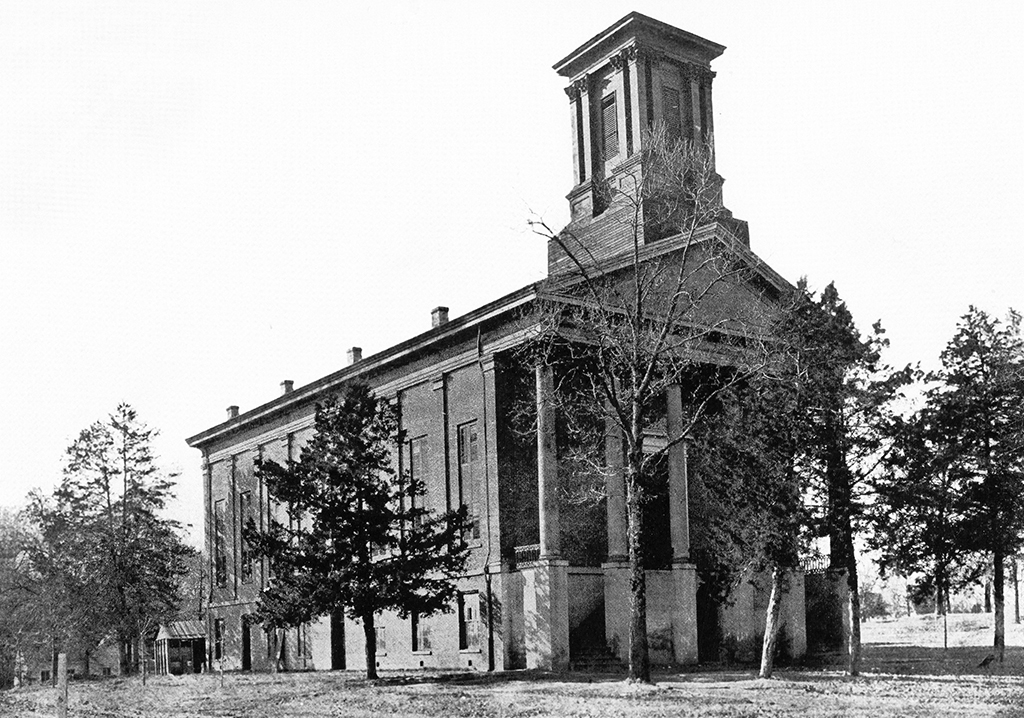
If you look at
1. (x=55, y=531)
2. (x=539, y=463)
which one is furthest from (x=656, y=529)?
(x=55, y=531)

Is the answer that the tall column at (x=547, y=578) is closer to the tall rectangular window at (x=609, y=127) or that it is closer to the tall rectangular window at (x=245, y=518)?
the tall rectangular window at (x=609, y=127)

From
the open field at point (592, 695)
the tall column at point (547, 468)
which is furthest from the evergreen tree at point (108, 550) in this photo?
the tall column at point (547, 468)

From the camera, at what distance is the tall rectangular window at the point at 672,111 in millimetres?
46438

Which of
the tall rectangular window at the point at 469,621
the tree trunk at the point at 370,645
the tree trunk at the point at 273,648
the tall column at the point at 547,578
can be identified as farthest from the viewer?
the tree trunk at the point at 273,648

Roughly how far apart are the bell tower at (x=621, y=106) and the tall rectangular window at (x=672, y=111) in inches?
1.6

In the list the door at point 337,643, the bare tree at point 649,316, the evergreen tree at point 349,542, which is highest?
the bare tree at point 649,316

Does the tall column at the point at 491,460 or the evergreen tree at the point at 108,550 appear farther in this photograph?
the evergreen tree at the point at 108,550

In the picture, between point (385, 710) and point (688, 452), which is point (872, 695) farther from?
point (688, 452)

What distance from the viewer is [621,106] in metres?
46.2

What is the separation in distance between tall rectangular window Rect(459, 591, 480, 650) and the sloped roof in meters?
30.1

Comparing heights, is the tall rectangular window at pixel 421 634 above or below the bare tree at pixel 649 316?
below

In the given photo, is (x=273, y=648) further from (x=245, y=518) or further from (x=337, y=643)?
(x=245, y=518)

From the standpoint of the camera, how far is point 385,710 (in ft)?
84.9

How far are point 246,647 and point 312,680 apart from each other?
70.2 ft
